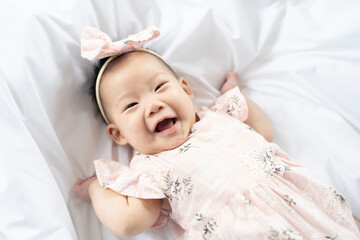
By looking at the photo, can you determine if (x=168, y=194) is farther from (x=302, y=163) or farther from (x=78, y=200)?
(x=302, y=163)

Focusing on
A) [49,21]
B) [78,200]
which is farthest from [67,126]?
[49,21]

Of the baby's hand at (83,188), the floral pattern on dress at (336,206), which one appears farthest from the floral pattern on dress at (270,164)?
the baby's hand at (83,188)

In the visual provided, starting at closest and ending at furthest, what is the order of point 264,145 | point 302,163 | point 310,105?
1. point 264,145
2. point 302,163
3. point 310,105

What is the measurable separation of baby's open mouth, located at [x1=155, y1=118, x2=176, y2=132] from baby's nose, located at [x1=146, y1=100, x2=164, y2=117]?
7cm

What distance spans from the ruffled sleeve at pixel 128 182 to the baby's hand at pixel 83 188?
0.10 meters

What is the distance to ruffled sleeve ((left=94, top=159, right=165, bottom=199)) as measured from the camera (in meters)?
0.99

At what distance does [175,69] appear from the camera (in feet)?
4.34

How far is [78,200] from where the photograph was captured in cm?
114

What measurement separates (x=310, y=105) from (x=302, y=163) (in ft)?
0.87

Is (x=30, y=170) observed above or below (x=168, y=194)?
above

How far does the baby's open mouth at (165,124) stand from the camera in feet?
3.65

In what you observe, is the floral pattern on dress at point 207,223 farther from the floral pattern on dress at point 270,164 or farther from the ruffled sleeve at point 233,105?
the ruffled sleeve at point 233,105

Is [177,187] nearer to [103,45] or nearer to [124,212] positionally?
[124,212]

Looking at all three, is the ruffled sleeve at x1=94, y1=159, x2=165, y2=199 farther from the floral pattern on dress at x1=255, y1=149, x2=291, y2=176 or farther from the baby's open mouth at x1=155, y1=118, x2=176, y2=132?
the floral pattern on dress at x1=255, y1=149, x2=291, y2=176
